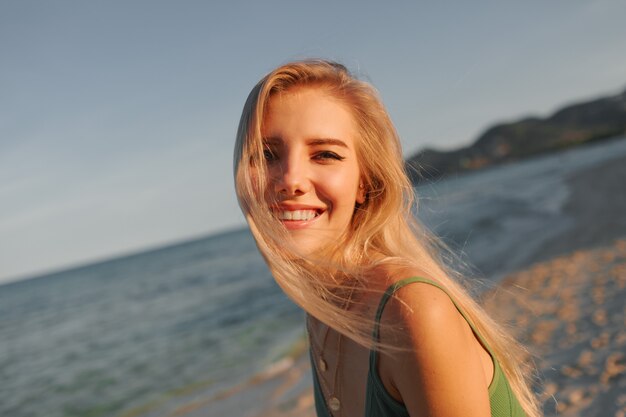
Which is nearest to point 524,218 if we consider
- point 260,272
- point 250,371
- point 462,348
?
point 260,272

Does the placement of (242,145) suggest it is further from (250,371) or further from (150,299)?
(150,299)

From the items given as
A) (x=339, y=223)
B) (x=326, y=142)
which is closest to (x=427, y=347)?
(x=339, y=223)

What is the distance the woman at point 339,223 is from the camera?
1813 millimetres

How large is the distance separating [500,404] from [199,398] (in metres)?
8.26

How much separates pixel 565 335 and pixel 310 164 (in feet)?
19.4

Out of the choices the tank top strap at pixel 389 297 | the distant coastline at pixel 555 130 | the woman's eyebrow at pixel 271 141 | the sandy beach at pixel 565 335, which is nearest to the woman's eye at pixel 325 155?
the woman's eyebrow at pixel 271 141

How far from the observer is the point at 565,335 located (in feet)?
22.1

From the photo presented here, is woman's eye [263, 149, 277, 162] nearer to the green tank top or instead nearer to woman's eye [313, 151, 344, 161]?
woman's eye [313, 151, 344, 161]

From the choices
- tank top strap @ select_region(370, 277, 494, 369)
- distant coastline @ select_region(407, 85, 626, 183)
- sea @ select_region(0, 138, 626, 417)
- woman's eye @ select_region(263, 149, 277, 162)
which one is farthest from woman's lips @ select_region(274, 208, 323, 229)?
distant coastline @ select_region(407, 85, 626, 183)

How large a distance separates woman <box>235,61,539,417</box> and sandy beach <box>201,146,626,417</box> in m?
0.89

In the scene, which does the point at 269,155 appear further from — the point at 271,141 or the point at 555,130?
the point at 555,130

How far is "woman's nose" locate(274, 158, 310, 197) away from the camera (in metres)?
2.06

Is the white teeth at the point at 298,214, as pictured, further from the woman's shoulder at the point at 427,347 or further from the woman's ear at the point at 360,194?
the woman's shoulder at the point at 427,347

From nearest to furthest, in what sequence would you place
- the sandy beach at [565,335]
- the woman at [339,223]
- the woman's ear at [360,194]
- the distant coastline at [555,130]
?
the woman at [339,223], the woman's ear at [360,194], the sandy beach at [565,335], the distant coastline at [555,130]
